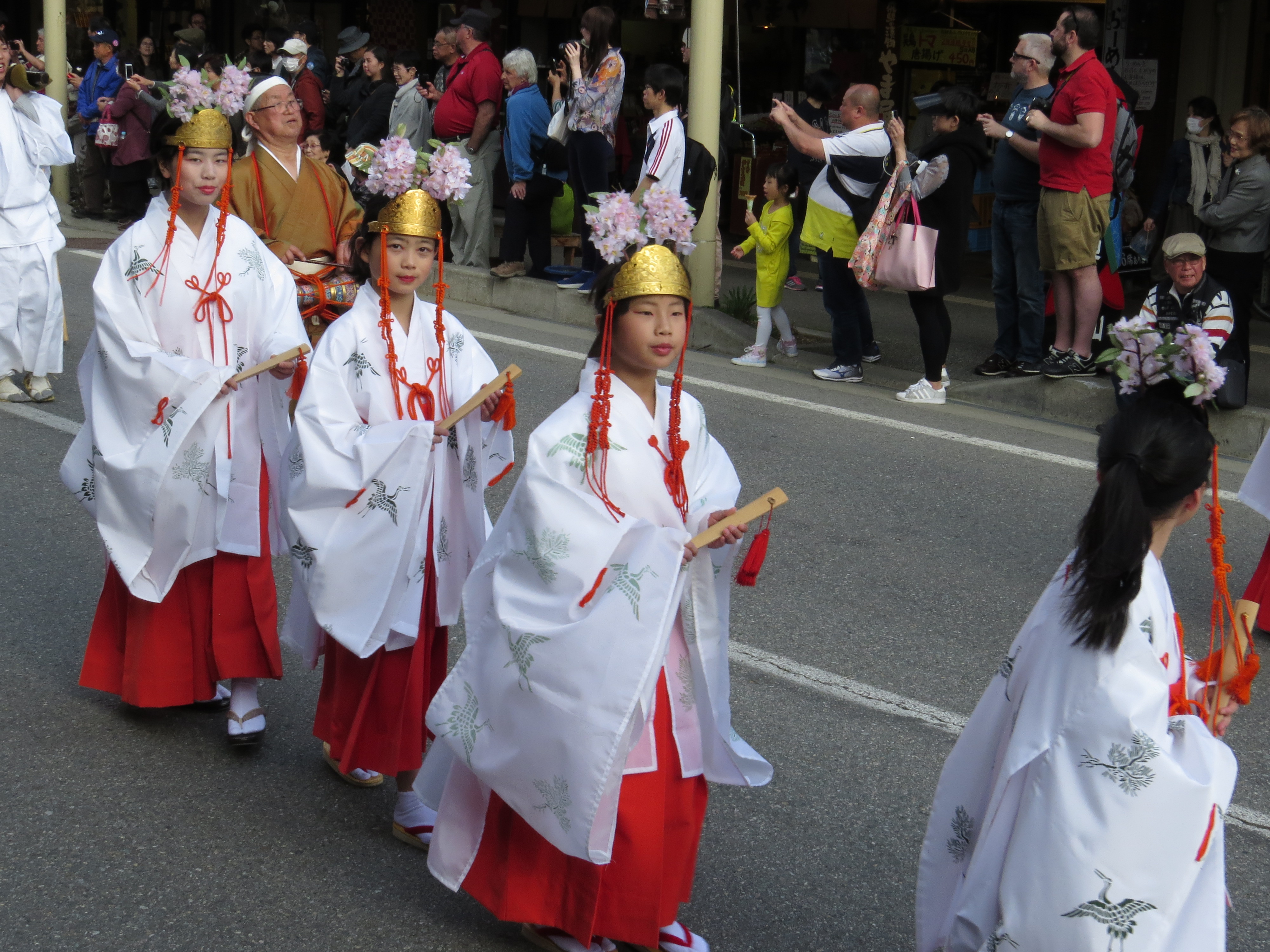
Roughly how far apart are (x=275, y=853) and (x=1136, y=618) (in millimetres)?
2103

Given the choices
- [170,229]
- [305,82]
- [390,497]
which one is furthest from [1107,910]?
[305,82]

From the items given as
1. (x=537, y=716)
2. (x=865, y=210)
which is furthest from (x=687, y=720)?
(x=865, y=210)

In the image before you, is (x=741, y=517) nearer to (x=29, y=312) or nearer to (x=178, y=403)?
(x=178, y=403)

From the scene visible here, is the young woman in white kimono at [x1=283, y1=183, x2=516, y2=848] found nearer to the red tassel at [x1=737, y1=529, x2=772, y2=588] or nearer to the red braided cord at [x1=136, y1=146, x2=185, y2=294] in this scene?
the red braided cord at [x1=136, y1=146, x2=185, y2=294]

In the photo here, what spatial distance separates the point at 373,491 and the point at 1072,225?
540 cm

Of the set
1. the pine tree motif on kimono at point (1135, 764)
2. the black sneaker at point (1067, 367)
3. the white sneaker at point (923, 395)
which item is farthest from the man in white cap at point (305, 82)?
the pine tree motif on kimono at point (1135, 764)

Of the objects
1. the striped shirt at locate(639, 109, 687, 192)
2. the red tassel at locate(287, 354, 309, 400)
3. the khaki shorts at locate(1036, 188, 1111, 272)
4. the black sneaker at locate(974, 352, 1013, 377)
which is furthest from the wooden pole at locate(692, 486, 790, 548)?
the striped shirt at locate(639, 109, 687, 192)

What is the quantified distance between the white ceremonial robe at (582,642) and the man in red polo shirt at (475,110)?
8.00m

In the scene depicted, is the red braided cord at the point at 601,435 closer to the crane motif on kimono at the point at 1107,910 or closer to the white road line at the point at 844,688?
the crane motif on kimono at the point at 1107,910

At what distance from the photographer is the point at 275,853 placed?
3.47 m

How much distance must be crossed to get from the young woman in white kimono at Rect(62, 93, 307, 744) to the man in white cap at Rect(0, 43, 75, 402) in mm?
3778

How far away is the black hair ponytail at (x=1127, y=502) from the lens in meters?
2.31

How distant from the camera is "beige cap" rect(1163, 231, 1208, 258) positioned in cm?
623

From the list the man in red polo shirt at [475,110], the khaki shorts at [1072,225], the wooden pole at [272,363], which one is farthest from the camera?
the man in red polo shirt at [475,110]
